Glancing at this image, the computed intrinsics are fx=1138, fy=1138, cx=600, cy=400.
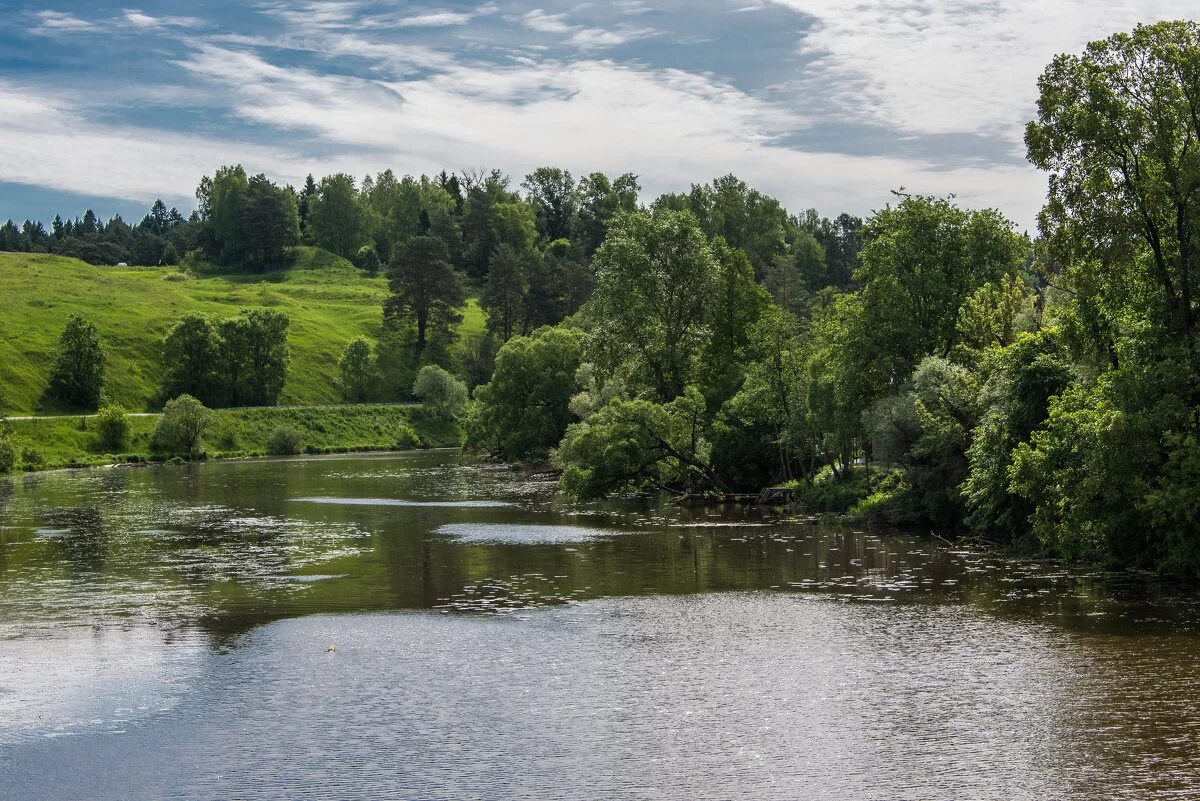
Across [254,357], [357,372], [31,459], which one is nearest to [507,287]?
[357,372]

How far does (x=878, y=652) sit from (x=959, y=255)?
36904 millimetres

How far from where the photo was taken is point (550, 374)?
95.5 m

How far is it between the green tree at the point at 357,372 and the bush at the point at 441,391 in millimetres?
12464

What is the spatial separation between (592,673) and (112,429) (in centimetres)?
10000

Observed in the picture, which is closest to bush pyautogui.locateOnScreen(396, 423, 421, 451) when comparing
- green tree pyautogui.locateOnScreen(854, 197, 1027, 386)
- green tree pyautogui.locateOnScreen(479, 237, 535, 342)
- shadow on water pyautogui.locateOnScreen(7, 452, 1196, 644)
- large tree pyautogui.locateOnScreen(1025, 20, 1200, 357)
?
green tree pyautogui.locateOnScreen(479, 237, 535, 342)

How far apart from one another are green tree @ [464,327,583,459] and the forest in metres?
0.20

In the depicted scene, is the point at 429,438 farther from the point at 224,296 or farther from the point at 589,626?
the point at 589,626

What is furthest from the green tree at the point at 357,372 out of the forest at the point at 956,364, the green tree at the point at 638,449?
the green tree at the point at 638,449

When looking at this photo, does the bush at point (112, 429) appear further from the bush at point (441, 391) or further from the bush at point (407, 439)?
the bush at point (441, 391)

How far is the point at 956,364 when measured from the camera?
163 feet

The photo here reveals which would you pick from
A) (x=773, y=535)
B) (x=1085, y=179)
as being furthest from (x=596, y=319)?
(x=1085, y=179)

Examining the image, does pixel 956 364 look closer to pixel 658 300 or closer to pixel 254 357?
pixel 658 300

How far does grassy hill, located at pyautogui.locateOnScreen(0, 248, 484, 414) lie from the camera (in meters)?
129

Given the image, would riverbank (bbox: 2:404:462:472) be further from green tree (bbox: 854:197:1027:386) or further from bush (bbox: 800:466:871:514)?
green tree (bbox: 854:197:1027:386)
